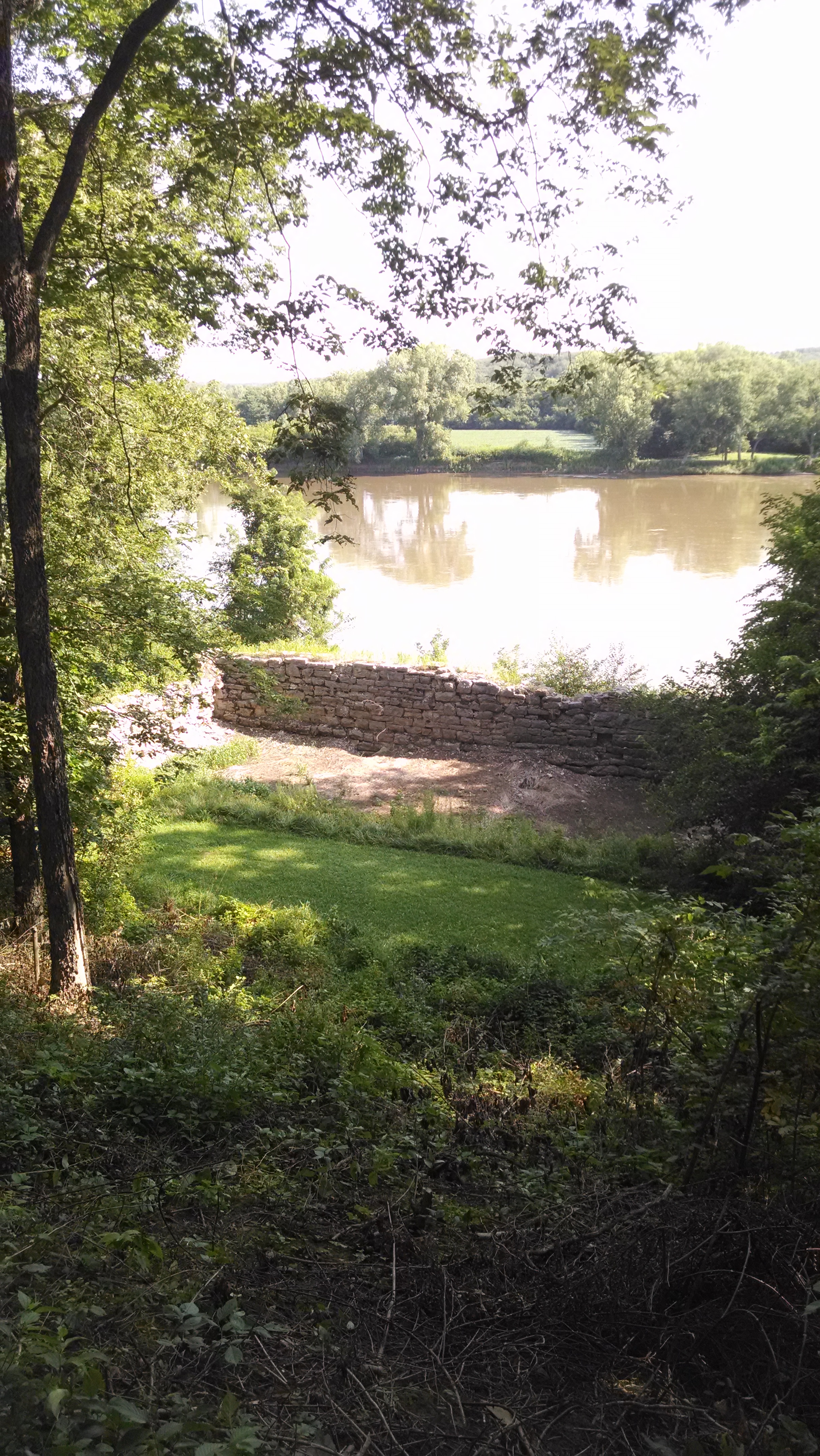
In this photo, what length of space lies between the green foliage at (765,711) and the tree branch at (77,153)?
681 centimetres

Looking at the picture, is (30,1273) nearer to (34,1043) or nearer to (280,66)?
(34,1043)

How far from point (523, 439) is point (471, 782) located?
122ft

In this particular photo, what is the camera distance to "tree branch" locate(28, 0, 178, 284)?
17.4 ft

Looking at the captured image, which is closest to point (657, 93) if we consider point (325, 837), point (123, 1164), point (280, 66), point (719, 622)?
point (280, 66)

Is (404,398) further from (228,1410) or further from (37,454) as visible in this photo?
(228,1410)

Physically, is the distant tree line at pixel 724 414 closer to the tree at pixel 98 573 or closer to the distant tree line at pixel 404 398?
the distant tree line at pixel 404 398

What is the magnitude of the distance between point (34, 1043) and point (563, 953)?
4.37 metres

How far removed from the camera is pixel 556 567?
91.7 ft

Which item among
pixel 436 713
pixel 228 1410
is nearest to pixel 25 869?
pixel 228 1410

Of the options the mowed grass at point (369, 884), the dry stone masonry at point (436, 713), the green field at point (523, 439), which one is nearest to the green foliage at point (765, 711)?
the mowed grass at point (369, 884)

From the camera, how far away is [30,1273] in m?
2.55

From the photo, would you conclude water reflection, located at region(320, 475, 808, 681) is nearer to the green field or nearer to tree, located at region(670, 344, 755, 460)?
tree, located at region(670, 344, 755, 460)

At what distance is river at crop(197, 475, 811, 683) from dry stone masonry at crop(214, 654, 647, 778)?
1.91 metres

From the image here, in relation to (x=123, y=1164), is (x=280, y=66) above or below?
above
